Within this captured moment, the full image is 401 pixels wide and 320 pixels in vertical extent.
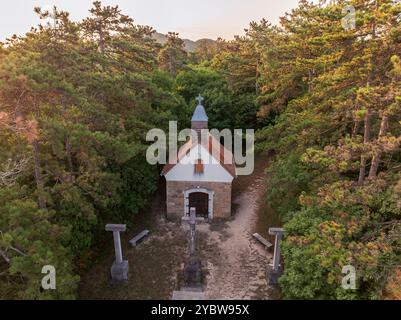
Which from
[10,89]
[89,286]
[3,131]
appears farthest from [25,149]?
[89,286]

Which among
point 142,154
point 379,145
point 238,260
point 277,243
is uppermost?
point 379,145

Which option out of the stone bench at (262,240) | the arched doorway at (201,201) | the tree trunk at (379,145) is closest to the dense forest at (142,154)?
the tree trunk at (379,145)

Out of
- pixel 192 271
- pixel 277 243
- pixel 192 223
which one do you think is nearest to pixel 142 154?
pixel 192 223

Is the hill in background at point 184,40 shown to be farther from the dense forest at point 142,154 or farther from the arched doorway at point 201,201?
the arched doorway at point 201,201

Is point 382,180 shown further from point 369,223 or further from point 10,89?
point 10,89

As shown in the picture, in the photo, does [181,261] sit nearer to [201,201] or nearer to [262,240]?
[201,201]

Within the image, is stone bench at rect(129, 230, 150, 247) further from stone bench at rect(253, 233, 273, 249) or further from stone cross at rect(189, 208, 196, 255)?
stone bench at rect(253, 233, 273, 249)
